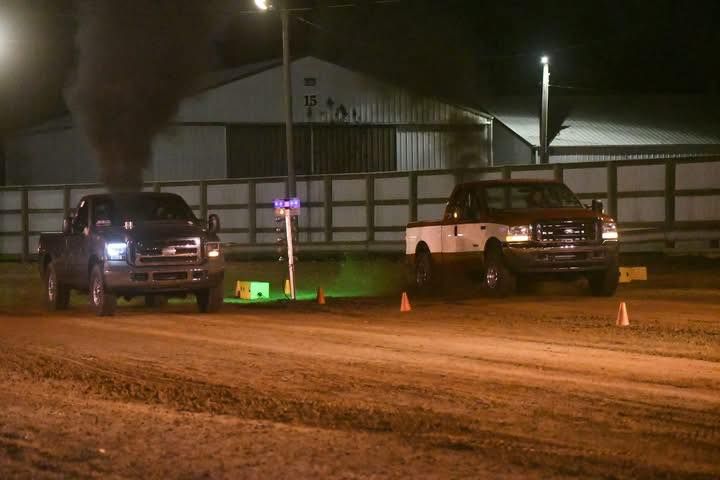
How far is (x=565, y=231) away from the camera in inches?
784

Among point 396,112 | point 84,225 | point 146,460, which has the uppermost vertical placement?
point 396,112

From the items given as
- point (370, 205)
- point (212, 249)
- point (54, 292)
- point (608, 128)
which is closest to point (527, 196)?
point (212, 249)

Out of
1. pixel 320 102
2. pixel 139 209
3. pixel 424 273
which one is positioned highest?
pixel 320 102

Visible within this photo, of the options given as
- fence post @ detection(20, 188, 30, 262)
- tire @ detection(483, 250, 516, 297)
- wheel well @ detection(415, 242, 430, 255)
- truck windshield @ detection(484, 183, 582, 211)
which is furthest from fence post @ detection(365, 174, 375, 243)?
tire @ detection(483, 250, 516, 297)

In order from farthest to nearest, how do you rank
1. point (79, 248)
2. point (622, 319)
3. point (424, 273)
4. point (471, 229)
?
1. point (424, 273)
2. point (471, 229)
3. point (79, 248)
4. point (622, 319)

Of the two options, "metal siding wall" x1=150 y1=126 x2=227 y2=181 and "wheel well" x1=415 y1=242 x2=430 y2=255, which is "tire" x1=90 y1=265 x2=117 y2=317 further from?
"metal siding wall" x1=150 y1=126 x2=227 y2=181

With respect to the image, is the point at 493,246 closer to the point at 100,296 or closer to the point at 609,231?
the point at 609,231

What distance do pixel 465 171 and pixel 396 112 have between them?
1370 centimetres

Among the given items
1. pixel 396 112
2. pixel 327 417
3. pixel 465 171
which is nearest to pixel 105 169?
pixel 465 171

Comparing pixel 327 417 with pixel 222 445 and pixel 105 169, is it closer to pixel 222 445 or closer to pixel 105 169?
pixel 222 445

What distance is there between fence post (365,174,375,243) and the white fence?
32 mm

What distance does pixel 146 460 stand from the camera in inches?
309

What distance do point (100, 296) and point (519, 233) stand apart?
22.9 feet

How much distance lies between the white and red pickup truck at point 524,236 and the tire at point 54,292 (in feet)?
23.1
